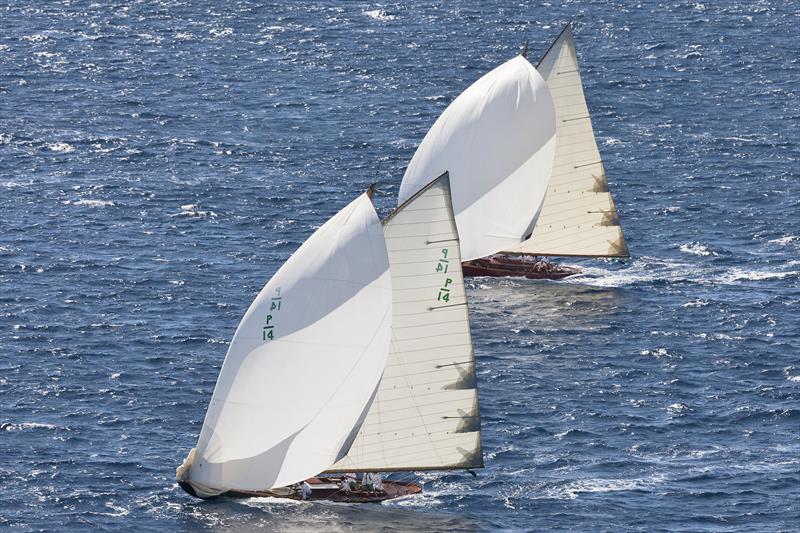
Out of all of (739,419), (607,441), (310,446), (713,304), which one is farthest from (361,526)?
(713,304)

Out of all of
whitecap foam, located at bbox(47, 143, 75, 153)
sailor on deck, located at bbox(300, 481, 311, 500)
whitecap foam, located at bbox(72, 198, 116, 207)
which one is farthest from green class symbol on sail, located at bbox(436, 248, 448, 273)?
whitecap foam, located at bbox(47, 143, 75, 153)

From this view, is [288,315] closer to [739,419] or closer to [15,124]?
[739,419]

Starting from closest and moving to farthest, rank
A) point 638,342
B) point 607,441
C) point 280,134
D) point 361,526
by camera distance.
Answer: point 361,526 → point 607,441 → point 638,342 → point 280,134

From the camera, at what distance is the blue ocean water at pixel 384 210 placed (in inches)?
4158

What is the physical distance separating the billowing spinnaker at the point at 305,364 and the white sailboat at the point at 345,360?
1.9 inches

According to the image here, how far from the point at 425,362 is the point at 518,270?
40613mm

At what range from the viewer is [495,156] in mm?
137500

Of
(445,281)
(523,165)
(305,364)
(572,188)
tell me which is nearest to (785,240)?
(572,188)

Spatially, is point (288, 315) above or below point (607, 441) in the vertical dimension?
above

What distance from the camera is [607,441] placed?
11238cm

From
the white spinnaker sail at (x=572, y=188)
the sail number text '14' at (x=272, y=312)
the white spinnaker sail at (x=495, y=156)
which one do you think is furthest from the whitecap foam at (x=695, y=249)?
the sail number text '14' at (x=272, y=312)

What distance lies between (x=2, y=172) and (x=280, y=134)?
77.0ft

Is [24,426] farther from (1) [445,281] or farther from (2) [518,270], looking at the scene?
(2) [518,270]

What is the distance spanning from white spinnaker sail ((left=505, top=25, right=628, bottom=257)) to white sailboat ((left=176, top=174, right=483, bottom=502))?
127ft
